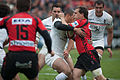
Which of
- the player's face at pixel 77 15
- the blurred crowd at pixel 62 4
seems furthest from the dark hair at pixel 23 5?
the blurred crowd at pixel 62 4

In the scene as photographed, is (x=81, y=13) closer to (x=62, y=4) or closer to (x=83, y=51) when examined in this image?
(x=83, y=51)

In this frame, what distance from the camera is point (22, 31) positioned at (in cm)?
530

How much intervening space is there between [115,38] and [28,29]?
18.7m

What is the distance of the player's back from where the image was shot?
532cm

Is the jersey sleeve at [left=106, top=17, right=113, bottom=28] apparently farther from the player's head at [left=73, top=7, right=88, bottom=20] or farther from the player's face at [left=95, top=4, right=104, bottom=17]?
the player's head at [left=73, top=7, right=88, bottom=20]

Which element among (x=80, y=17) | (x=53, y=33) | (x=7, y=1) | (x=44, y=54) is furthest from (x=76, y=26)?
(x=7, y=1)

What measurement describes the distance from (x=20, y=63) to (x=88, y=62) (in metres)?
1.84

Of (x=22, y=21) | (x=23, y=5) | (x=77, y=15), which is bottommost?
(x=77, y=15)

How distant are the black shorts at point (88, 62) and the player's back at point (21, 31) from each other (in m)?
1.55

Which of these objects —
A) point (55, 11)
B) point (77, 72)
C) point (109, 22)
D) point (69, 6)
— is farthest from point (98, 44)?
point (69, 6)

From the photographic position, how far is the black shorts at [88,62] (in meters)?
6.53

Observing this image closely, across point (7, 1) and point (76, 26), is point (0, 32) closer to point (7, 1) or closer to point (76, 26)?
point (76, 26)

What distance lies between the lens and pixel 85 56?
6617 mm

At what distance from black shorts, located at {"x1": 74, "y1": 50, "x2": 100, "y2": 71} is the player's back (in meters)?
1.55
